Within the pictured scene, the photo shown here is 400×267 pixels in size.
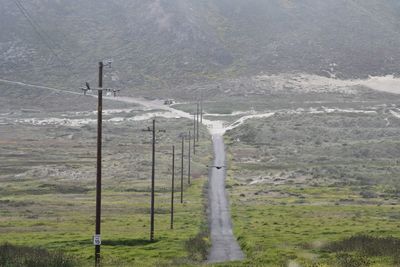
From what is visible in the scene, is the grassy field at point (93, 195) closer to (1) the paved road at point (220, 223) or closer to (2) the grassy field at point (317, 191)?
(1) the paved road at point (220, 223)

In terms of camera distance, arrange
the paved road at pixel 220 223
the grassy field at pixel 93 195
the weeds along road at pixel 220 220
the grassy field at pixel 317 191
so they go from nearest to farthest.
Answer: the grassy field at pixel 317 191
the grassy field at pixel 93 195
the paved road at pixel 220 223
the weeds along road at pixel 220 220

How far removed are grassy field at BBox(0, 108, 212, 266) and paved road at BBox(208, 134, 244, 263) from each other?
4.70 feet

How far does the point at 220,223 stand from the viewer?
8350 centimetres

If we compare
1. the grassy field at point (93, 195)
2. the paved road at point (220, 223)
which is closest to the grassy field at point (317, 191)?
the paved road at point (220, 223)

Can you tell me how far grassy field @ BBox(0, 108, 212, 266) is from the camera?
61.4 metres

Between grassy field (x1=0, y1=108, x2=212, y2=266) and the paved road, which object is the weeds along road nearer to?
the paved road

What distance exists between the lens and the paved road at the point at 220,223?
6166 cm

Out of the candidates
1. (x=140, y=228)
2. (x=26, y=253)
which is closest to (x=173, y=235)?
(x=140, y=228)

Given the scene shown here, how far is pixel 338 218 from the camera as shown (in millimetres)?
85875

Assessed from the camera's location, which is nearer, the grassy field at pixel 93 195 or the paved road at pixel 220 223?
the grassy field at pixel 93 195

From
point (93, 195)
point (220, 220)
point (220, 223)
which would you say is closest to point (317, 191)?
point (220, 220)

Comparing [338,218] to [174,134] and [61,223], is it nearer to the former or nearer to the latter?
[61,223]

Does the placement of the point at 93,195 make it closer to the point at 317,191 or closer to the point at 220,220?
the point at 220,220

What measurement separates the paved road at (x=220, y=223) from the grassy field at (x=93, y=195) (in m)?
1.43
